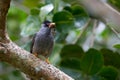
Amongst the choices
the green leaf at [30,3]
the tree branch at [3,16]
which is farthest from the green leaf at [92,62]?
the green leaf at [30,3]

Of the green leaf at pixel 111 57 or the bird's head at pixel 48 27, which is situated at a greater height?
the bird's head at pixel 48 27

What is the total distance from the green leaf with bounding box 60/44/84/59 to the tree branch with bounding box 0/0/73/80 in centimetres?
68

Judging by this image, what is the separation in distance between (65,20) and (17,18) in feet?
4.42

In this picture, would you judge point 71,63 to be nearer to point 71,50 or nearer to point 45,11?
point 71,50

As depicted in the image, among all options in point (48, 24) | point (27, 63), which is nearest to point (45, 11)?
point (48, 24)

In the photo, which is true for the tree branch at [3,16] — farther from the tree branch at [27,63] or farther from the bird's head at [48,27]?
the bird's head at [48,27]

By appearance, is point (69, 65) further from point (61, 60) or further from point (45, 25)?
point (45, 25)

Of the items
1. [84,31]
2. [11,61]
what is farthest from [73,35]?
[11,61]

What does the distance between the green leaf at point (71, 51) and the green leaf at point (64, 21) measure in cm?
15

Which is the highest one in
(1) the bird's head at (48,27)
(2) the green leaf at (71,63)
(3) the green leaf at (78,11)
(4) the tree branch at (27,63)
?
(3) the green leaf at (78,11)

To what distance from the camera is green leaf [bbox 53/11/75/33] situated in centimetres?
292

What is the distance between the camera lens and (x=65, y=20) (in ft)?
9.77

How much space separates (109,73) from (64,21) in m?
0.50

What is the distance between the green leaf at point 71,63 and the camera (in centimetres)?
299
